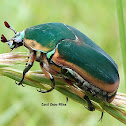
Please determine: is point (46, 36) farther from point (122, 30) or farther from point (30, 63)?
point (122, 30)

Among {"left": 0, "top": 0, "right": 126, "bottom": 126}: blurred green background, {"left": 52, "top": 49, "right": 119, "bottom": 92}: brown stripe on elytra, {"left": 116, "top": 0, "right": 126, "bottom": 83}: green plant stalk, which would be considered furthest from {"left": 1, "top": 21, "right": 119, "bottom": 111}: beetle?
{"left": 116, "top": 0, "right": 126, "bottom": 83}: green plant stalk

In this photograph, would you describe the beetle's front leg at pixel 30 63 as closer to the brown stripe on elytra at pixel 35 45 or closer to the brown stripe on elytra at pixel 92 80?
the brown stripe on elytra at pixel 35 45

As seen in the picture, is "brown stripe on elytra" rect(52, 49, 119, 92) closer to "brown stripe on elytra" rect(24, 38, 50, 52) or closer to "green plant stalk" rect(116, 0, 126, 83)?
"brown stripe on elytra" rect(24, 38, 50, 52)

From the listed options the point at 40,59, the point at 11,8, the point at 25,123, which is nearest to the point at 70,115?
the point at 25,123

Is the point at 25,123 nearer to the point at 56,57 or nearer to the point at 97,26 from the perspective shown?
the point at 56,57

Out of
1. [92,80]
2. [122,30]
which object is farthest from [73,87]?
[122,30]

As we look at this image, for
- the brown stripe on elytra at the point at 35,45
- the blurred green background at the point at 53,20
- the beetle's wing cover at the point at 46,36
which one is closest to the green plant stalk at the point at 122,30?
the blurred green background at the point at 53,20
